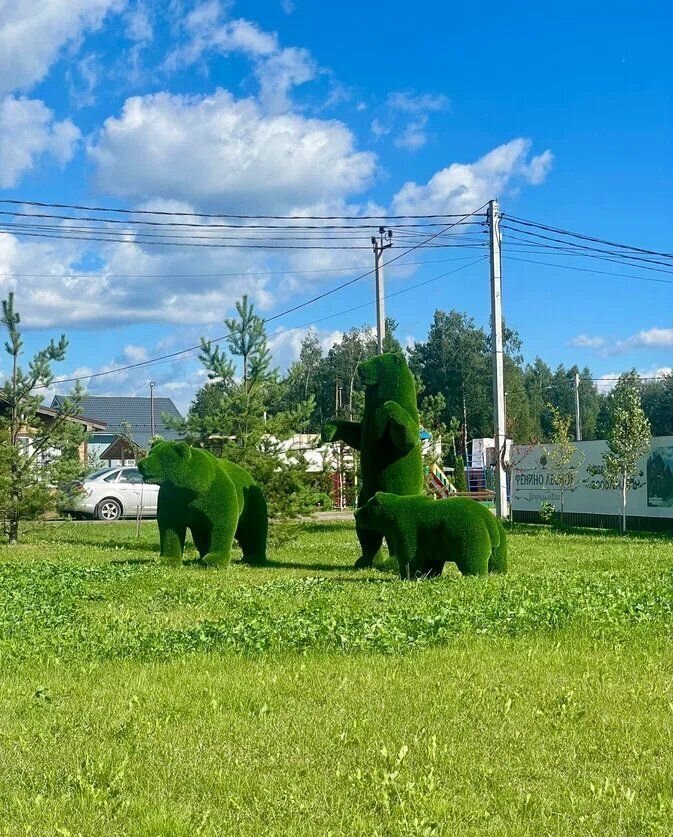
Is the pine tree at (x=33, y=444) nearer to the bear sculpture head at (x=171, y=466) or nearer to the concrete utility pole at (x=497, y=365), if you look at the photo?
the bear sculpture head at (x=171, y=466)

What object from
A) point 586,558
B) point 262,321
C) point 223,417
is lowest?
point 586,558

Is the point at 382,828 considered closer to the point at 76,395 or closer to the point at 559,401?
the point at 76,395

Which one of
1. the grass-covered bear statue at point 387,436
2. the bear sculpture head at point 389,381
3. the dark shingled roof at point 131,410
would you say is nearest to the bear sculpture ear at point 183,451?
the grass-covered bear statue at point 387,436

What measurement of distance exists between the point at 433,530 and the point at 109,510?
19072 mm

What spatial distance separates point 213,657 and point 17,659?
149cm

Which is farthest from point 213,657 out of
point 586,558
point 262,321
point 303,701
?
point 262,321

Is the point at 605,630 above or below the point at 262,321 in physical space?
Answer: below

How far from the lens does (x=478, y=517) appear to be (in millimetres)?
11711

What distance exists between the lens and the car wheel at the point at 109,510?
2889cm

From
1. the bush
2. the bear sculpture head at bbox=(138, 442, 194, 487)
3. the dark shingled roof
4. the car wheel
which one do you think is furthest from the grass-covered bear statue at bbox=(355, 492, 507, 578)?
the dark shingled roof

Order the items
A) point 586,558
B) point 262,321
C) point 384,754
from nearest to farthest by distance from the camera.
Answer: point 384,754, point 586,558, point 262,321

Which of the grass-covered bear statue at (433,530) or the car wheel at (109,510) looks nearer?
the grass-covered bear statue at (433,530)

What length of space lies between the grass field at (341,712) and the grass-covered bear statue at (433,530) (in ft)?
2.95

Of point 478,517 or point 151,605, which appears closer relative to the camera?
point 151,605
